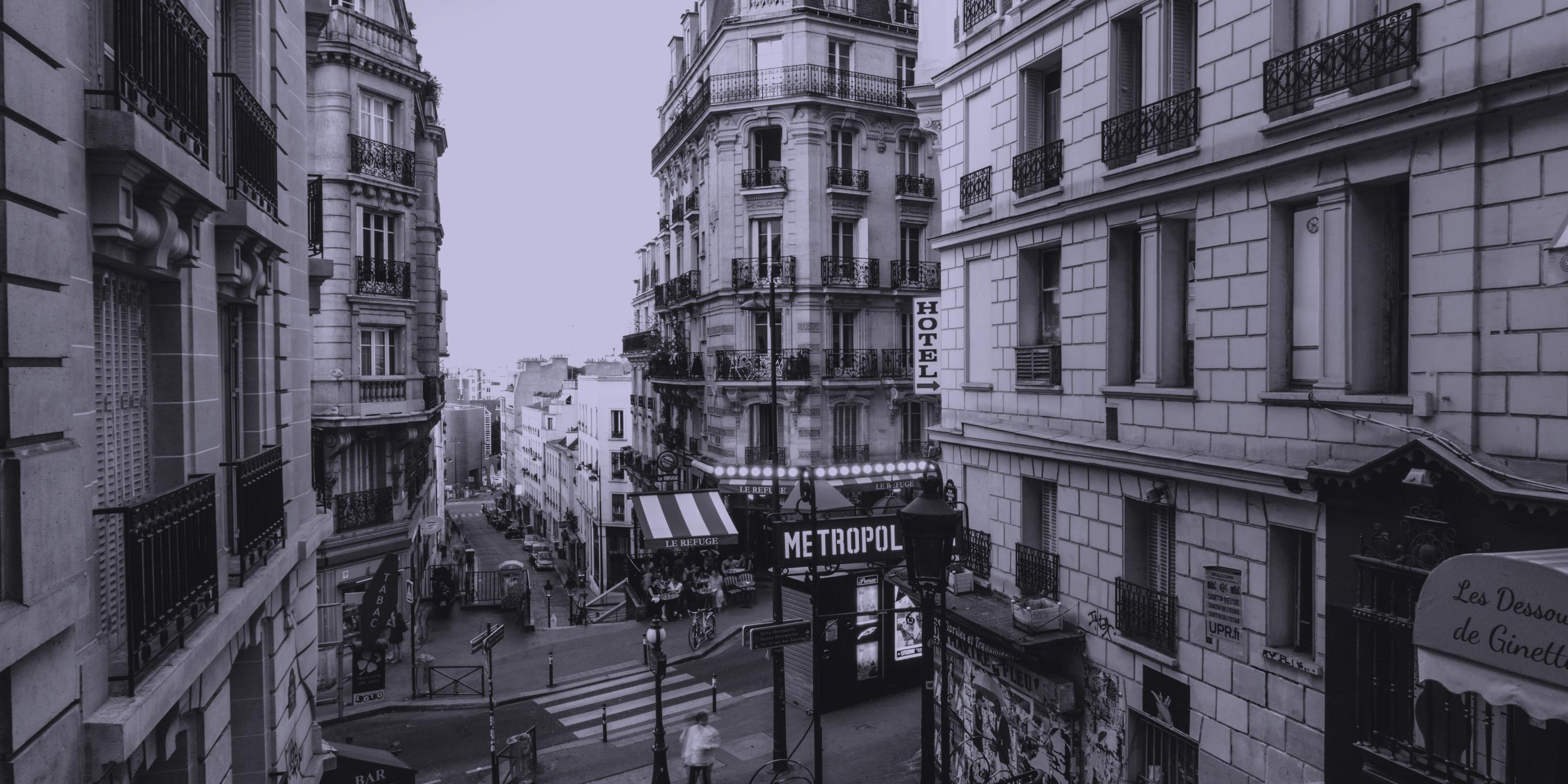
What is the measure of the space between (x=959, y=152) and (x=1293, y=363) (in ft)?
27.0

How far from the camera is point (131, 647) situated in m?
5.63

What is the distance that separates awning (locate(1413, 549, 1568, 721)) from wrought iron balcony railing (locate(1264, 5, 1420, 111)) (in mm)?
4722

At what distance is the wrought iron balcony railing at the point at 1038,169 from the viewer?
1423 centimetres

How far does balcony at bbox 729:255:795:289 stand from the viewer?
3638 cm

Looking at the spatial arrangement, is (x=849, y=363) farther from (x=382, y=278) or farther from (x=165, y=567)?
(x=165, y=567)

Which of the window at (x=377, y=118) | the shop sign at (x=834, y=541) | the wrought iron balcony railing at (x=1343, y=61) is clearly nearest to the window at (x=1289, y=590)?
the wrought iron balcony railing at (x=1343, y=61)

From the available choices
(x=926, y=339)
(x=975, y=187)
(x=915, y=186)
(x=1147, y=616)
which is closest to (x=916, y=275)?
(x=915, y=186)

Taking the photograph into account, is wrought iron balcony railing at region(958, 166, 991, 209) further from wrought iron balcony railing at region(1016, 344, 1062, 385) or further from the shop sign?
the shop sign

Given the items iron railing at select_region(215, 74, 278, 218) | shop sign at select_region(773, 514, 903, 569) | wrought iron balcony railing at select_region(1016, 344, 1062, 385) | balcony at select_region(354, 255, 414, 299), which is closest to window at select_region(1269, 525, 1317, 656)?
wrought iron balcony railing at select_region(1016, 344, 1062, 385)

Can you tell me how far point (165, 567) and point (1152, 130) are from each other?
11754 mm

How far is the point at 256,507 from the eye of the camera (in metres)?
9.13

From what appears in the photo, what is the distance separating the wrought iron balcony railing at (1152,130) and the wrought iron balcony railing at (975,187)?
3.04 m

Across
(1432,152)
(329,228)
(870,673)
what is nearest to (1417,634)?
(1432,152)

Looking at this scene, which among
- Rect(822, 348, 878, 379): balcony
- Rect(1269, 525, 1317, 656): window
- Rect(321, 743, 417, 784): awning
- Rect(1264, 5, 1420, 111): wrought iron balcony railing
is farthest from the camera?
Rect(822, 348, 878, 379): balcony
